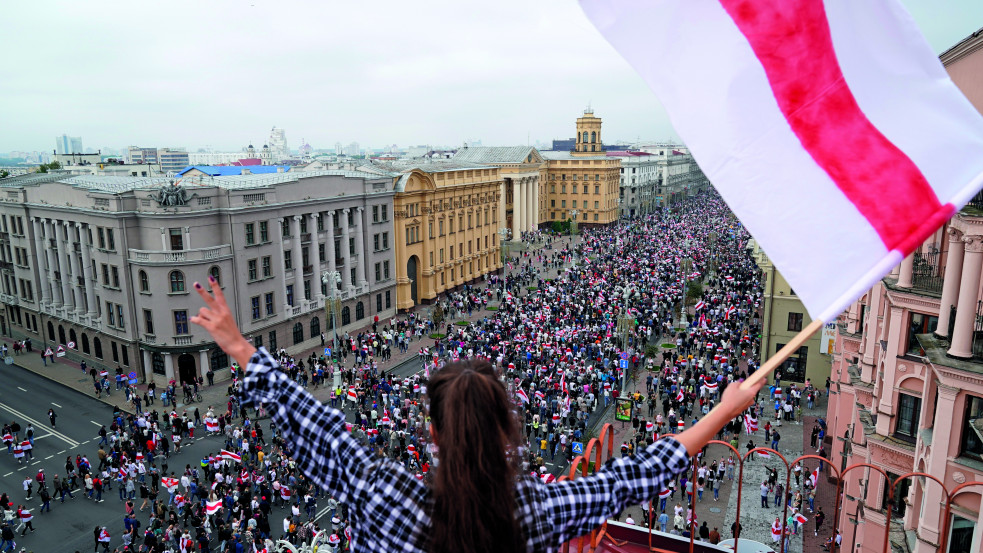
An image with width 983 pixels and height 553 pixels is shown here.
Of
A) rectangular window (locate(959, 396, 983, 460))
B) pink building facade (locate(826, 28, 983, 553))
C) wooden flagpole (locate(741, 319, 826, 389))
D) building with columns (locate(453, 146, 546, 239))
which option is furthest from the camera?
building with columns (locate(453, 146, 546, 239))

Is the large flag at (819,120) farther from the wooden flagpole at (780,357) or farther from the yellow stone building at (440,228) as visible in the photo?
the yellow stone building at (440,228)

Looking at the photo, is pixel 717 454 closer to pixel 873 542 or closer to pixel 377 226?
pixel 873 542

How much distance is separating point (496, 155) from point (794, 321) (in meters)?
63.5

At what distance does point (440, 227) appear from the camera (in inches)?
2277

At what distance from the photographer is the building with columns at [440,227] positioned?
53.5 metres

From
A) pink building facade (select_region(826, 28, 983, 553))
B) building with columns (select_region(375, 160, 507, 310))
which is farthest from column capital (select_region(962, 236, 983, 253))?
building with columns (select_region(375, 160, 507, 310))

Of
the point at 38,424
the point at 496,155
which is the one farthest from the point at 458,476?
the point at 496,155

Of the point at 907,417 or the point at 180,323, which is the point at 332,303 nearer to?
the point at 180,323

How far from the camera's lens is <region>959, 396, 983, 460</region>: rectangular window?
13.9 metres

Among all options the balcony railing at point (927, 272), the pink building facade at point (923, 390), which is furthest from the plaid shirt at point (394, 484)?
the balcony railing at point (927, 272)

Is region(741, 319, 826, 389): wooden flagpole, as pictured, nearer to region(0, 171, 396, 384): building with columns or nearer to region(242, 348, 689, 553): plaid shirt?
region(242, 348, 689, 553): plaid shirt

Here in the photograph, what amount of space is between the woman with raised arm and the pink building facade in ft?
28.7

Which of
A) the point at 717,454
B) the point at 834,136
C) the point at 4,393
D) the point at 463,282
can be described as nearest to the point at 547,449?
the point at 717,454

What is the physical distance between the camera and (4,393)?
36094 mm
